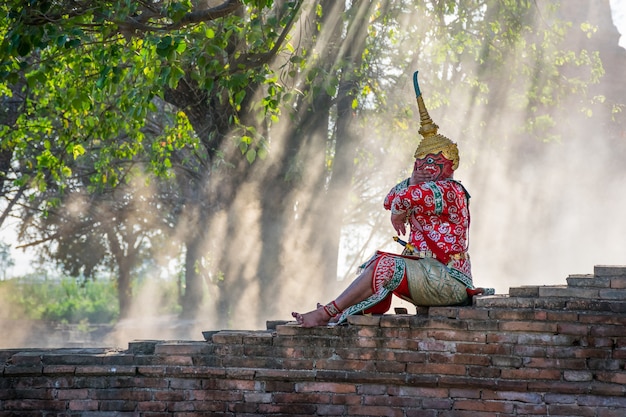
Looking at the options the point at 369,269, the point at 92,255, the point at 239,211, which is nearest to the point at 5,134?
the point at 239,211

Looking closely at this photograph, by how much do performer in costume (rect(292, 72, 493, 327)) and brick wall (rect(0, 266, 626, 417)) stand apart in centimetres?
17

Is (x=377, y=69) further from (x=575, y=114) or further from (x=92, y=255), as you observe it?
(x=92, y=255)

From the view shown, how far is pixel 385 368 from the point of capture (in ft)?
17.7

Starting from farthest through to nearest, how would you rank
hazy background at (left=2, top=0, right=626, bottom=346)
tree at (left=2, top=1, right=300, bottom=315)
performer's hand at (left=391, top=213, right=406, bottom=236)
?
hazy background at (left=2, top=0, right=626, bottom=346) → tree at (left=2, top=1, right=300, bottom=315) → performer's hand at (left=391, top=213, right=406, bottom=236)

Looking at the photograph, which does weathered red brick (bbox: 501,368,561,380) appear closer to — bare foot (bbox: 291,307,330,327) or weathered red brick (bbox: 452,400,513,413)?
weathered red brick (bbox: 452,400,513,413)

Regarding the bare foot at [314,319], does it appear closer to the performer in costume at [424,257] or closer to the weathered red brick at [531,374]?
the performer in costume at [424,257]

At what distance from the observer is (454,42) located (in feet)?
46.2

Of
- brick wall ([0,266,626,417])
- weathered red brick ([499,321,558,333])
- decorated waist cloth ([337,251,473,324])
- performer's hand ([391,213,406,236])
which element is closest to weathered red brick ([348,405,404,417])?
brick wall ([0,266,626,417])

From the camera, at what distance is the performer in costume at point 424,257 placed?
5581 millimetres

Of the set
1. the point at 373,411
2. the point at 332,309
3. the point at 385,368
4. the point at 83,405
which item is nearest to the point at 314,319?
the point at 332,309

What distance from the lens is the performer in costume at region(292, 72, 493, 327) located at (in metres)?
5.58

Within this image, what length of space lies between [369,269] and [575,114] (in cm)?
1793

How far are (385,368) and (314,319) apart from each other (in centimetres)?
57

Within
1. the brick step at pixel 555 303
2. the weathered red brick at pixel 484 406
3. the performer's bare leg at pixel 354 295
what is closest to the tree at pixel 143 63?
the performer's bare leg at pixel 354 295
